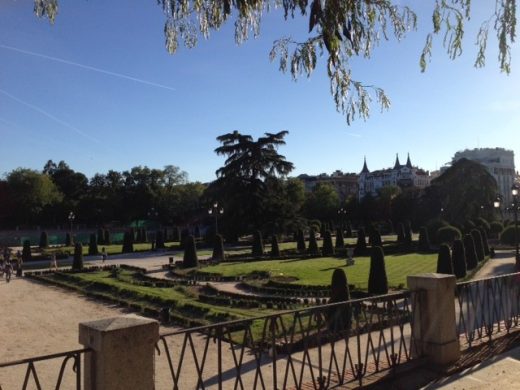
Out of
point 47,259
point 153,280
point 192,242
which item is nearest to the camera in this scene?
point 153,280

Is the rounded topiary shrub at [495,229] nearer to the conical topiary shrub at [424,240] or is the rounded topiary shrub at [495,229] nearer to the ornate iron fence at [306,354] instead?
the conical topiary shrub at [424,240]

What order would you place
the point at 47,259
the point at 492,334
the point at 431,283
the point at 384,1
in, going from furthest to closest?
the point at 47,259 < the point at 492,334 < the point at 431,283 < the point at 384,1

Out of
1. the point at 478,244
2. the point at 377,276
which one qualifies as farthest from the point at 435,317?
the point at 478,244

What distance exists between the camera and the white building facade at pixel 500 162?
150m

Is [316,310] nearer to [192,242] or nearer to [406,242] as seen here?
[192,242]

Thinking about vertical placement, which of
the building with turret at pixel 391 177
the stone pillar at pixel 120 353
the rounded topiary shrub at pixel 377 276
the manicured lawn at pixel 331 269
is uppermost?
the building with turret at pixel 391 177

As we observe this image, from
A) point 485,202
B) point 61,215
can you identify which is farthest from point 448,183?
point 61,215

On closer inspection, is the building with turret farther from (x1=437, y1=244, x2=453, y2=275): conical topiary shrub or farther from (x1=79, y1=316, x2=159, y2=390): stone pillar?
(x1=79, y1=316, x2=159, y2=390): stone pillar

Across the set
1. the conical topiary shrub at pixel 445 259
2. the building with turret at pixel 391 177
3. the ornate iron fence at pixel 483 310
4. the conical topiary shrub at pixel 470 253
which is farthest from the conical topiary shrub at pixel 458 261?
the building with turret at pixel 391 177

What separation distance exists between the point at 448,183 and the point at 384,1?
188 feet

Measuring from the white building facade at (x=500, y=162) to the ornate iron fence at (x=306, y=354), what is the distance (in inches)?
5852

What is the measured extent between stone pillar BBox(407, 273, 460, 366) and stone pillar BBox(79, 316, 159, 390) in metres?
4.20

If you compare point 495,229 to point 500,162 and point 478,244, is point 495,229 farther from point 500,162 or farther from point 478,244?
point 500,162

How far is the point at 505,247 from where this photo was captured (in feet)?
133
